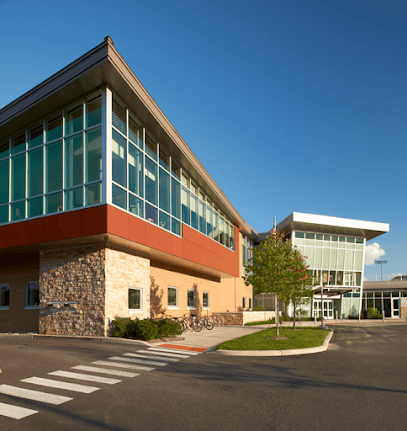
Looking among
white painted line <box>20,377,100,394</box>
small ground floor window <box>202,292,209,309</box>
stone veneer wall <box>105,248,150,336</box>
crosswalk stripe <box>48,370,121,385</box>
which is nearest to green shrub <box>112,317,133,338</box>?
stone veneer wall <box>105,248,150,336</box>

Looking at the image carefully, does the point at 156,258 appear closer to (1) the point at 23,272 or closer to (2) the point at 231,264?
(1) the point at 23,272

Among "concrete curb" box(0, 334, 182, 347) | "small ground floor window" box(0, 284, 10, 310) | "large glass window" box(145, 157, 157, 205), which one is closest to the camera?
"concrete curb" box(0, 334, 182, 347)

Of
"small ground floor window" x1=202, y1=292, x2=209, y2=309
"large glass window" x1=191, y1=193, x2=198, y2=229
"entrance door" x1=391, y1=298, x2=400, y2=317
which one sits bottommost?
"entrance door" x1=391, y1=298, x2=400, y2=317

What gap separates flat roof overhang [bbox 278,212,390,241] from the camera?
46.1m

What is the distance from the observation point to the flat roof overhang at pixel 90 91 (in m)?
15.1

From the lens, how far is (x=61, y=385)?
8070mm

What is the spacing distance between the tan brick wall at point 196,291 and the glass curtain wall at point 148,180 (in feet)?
11.1

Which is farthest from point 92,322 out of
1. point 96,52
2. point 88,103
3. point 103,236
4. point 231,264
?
point 231,264

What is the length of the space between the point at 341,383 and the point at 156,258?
14962 mm

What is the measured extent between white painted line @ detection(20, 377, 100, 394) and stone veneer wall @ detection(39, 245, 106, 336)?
7504 millimetres

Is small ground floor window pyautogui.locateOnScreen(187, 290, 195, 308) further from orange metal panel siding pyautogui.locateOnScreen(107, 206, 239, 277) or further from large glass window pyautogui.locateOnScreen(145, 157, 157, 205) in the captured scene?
large glass window pyautogui.locateOnScreen(145, 157, 157, 205)

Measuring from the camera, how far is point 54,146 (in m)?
18.0

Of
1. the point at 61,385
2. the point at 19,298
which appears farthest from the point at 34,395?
the point at 19,298

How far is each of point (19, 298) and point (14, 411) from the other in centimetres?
1589
